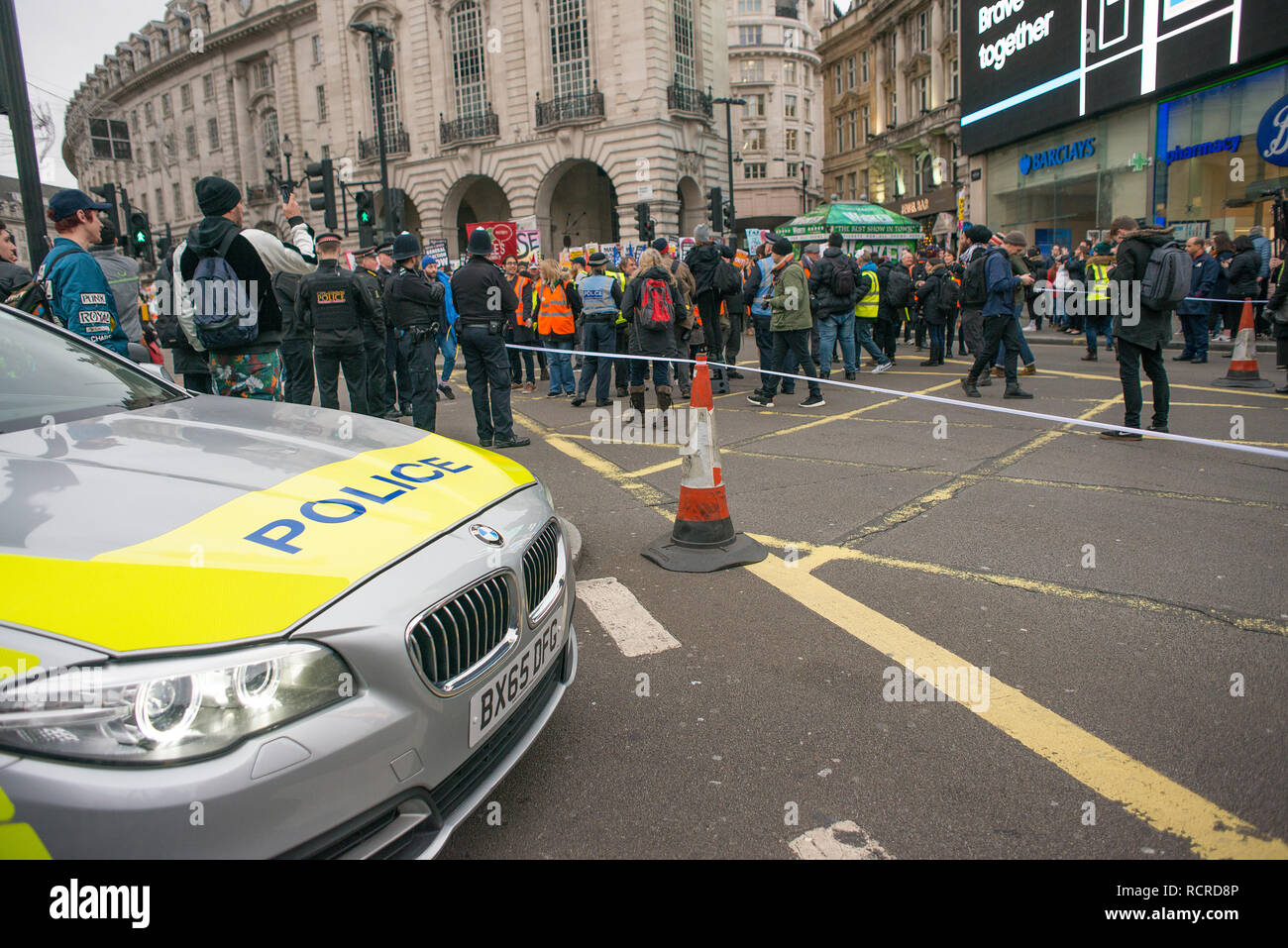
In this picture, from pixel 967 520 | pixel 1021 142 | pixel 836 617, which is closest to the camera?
pixel 836 617

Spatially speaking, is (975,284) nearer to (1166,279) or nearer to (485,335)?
(1166,279)

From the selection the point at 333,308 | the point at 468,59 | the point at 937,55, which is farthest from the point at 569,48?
the point at 333,308

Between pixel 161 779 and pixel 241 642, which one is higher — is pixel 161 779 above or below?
below

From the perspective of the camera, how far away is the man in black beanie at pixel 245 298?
5.41 m

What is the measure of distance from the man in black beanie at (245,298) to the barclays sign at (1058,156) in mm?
21260

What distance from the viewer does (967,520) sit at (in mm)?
5285

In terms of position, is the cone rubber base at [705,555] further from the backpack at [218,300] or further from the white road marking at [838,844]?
the backpack at [218,300]

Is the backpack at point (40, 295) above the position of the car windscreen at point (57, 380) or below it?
above

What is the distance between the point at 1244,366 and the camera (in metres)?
10.4

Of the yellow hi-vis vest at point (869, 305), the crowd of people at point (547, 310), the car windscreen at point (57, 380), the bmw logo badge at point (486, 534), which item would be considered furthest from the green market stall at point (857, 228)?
the bmw logo badge at point (486, 534)
